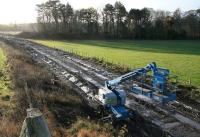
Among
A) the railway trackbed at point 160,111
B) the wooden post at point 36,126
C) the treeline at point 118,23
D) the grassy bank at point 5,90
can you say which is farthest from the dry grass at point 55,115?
the treeline at point 118,23

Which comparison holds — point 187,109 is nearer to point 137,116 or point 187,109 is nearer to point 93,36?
point 137,116

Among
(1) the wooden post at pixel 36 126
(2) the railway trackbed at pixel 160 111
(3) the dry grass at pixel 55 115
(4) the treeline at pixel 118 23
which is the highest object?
(4) the treeline at pixel 118 23

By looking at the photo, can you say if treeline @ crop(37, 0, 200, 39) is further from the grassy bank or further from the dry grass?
the dry grass

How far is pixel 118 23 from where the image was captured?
123500 millimetres

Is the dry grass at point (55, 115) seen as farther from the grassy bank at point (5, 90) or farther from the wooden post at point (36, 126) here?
the wooden post at point (36, 126)

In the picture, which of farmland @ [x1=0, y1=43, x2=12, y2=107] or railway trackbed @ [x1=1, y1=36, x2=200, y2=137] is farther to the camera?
farmland @ [x1=0, y1=43, x2=12, y2=107]

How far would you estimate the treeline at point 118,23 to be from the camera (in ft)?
381

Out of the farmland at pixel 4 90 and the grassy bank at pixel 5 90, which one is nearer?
the grassy bank at pixel 5 90

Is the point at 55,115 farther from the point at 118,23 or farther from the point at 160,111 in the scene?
→ the point at 118,23

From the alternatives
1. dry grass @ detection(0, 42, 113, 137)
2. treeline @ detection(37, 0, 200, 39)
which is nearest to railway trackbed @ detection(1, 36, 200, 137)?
dry grass @ detection(0, 42, 113, 137)

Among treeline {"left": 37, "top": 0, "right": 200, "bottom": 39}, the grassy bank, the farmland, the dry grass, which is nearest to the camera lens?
the dry grass

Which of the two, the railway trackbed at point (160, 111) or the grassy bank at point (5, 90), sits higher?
the grassy bank at point (5, 90)

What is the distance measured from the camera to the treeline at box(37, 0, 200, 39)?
11619 centimetres

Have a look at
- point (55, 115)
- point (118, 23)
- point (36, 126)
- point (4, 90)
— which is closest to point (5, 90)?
point (4, 90)
